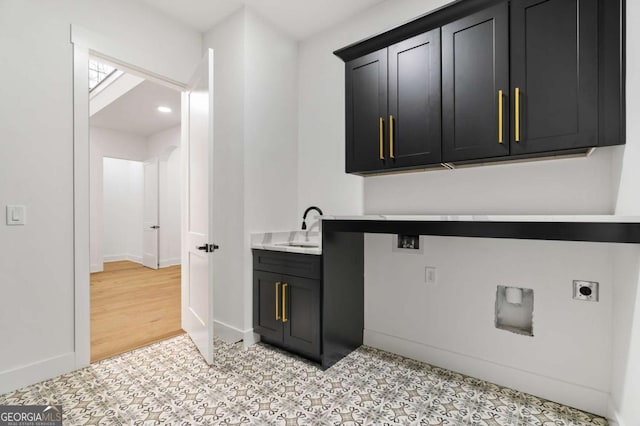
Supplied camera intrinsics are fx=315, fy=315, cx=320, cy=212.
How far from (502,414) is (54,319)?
285cm

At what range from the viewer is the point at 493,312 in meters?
2.05

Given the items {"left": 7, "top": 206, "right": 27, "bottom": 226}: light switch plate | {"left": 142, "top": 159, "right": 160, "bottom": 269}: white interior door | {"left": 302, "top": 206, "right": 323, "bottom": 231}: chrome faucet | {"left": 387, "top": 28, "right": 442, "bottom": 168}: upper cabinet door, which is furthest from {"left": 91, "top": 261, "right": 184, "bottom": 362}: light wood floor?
{"left": 387, "top": 28, "right": 442, "bottom": 168}: upper cabinet door

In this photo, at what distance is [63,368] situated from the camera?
2.14 m

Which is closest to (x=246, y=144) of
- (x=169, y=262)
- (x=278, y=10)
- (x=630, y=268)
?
(x=278, y=10)

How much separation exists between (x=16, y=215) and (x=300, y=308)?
76.1 inches

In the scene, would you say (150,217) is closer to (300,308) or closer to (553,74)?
(300,308)

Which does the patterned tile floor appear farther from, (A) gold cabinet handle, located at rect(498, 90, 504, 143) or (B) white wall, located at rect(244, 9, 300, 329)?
(A) gold cabinet handle, located at rect(498, 90, 504, 143)

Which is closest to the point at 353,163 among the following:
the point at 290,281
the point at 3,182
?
the point at 290,281

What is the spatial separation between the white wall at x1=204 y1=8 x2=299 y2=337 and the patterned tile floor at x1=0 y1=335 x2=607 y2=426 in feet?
2.08

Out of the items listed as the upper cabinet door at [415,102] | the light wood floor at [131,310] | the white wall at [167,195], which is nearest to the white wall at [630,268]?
the upper cabinet door at [415,102]

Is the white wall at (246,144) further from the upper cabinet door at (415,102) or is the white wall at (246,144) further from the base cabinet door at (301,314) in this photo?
the upper cabinet door at (415,102)

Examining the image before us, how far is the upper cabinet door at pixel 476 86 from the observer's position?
1.73 meters

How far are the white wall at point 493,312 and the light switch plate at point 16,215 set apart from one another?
2.38 m

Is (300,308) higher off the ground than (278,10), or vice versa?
(278,10)
